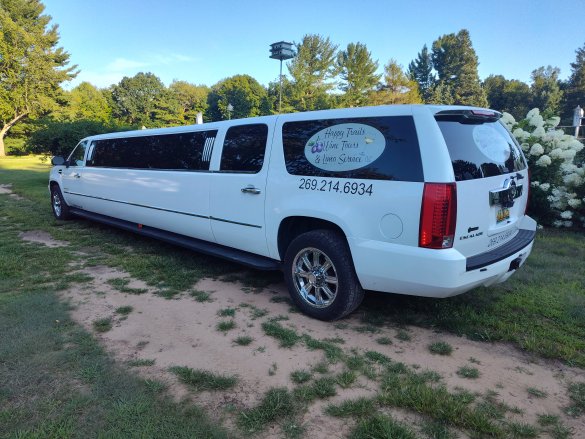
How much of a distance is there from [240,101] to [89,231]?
64.2m

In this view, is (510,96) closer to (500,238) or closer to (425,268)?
(500,238)

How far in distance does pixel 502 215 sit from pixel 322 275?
160 cm

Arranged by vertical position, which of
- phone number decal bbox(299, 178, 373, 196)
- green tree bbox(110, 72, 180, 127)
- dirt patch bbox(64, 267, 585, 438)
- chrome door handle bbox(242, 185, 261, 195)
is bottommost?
dirt patch bbox(64, 267, 585, 438)

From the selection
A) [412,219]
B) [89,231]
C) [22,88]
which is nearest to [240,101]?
[22,88]

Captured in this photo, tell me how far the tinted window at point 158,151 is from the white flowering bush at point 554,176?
531 cm

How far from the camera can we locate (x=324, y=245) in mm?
3492

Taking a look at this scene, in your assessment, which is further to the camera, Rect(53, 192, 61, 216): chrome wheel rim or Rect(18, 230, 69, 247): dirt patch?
Rect(53, 192, 61, 216): chrome wheel rim

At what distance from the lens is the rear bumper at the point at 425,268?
2906 millimetres

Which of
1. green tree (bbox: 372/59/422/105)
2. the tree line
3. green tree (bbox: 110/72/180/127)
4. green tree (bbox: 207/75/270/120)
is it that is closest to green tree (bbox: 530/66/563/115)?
the tree line

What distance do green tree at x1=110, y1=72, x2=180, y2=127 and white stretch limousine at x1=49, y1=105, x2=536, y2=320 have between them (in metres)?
69.5

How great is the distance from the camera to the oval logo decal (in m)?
3.23

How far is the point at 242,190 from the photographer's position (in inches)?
166

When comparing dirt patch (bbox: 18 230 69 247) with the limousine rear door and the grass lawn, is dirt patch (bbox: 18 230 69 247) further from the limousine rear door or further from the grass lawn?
the limousine rear door

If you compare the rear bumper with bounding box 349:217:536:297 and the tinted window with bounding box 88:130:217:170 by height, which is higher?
the tinted window with bounding box 88:130:217:170
